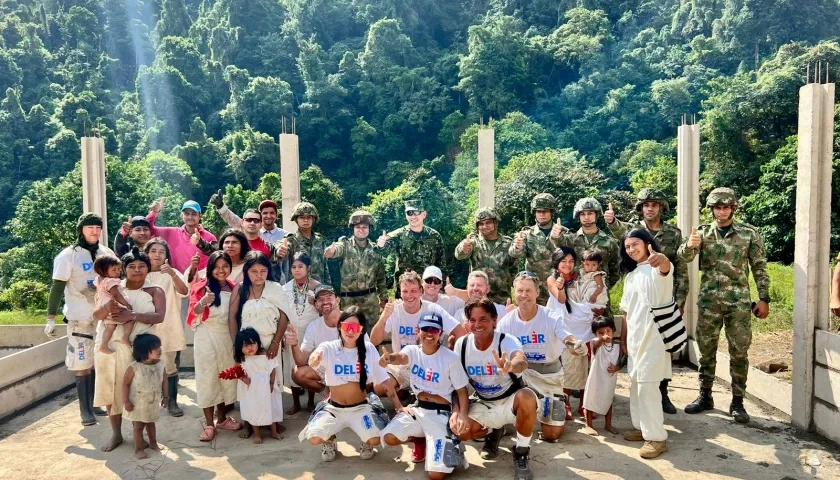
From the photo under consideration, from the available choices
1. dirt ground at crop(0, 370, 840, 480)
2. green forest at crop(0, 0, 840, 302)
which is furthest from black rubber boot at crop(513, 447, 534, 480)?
green forest at crop(0, 0, 840, 302)

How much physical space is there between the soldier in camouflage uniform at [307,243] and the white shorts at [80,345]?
1.73 meters

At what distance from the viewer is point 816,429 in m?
4.99

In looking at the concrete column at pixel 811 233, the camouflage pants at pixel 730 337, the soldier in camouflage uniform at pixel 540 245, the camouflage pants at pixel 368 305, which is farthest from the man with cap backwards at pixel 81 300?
the concrete column at pixel 811 233

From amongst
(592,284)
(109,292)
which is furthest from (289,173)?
(592,284)

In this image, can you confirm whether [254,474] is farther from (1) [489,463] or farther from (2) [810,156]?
(2) [810,156]

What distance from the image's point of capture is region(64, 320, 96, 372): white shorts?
5.40 metres

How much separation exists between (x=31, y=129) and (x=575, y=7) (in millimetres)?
43811

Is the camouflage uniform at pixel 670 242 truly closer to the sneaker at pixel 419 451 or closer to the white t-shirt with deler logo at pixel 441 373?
the white t-shirt with deler logo at pixel 441 373

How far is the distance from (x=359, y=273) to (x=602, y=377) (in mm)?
2468

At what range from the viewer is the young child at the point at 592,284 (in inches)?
209

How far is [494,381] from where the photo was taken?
4.45 metres

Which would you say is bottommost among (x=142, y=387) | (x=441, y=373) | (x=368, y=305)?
(x=142, y=387)

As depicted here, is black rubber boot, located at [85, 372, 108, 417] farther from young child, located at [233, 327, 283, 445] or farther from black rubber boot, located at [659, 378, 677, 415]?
black rubber boot, located at [659, 378, 677, 415]

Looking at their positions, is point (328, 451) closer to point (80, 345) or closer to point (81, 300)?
point (80, 345)
